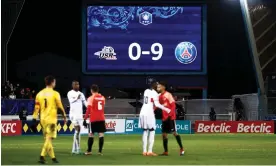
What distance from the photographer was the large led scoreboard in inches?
1768

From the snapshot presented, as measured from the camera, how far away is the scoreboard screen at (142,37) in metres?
44.9

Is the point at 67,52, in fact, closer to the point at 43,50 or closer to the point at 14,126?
the point at 43,50

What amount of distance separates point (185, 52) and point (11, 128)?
13.5 metres

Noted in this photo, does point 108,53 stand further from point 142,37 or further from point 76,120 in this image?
point 76,120

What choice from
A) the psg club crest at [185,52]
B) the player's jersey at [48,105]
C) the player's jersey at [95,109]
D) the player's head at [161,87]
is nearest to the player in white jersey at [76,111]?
the player's jersey at [95,109]

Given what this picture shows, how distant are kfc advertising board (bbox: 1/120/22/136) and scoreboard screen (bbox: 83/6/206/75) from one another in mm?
9284

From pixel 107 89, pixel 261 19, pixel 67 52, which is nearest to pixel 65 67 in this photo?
pixel 67 52

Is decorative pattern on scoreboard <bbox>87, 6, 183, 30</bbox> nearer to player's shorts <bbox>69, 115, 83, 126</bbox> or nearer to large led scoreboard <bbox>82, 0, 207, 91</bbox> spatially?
large led scoreboard <bbox>82, 0, 207, 91</bbox>

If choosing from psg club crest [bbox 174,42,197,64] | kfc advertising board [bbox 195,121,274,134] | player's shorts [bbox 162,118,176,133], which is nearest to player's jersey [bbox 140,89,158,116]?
player's shorts [bbox 162,118,176,133]

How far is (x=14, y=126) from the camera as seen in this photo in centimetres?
3684

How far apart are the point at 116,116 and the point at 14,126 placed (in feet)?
23.3

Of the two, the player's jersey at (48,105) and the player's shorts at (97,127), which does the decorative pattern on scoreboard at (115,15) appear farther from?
the player's jersey at (48,105)

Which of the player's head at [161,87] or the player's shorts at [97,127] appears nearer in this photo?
the player's shorts at [97,127]

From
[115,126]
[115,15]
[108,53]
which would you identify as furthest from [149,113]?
[115,15]
